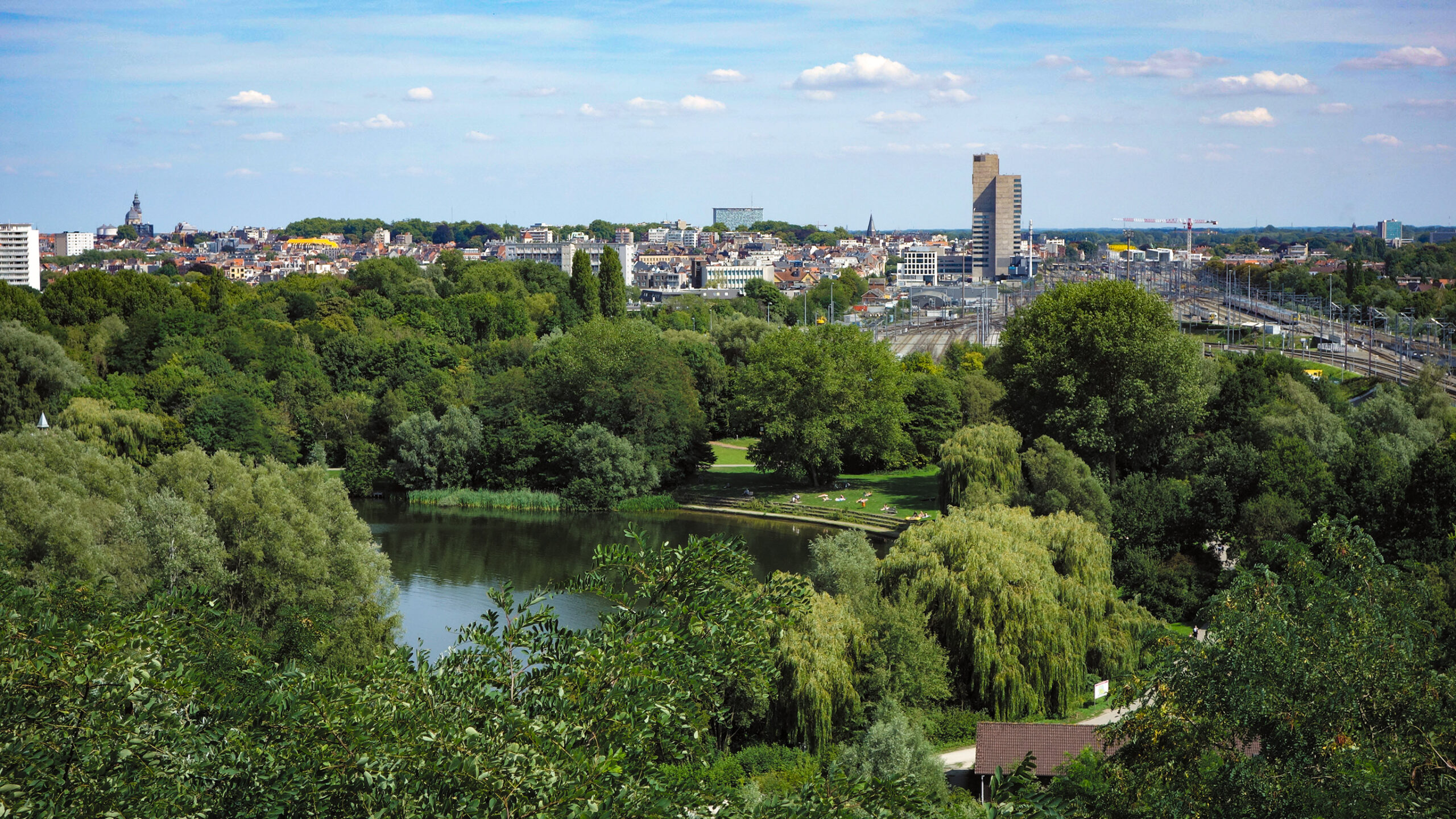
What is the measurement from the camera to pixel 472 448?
3394 cm

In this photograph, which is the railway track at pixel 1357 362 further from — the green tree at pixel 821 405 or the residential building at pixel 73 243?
the residential building at pixel 73 243

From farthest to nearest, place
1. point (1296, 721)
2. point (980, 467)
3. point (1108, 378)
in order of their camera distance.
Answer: point (1108, 378), point (980, 467), point (1296, 721)

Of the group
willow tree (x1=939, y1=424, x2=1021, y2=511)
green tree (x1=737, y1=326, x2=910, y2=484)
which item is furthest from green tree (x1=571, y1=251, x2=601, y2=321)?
willow tree (x1=939, y1=424, x2=1021, y2=511)

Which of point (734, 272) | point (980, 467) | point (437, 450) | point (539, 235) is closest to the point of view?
point (980, 467)

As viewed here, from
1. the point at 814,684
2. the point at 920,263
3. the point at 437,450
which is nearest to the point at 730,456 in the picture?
the point at 437,450

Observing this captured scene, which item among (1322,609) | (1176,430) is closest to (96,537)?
(1322,609)

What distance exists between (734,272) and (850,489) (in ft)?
306

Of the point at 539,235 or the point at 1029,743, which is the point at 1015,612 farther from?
the point at 539,235

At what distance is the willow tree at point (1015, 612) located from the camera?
16.7 m

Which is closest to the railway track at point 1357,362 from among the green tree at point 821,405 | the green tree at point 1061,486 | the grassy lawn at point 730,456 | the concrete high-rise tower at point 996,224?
the green tree at point 821,405

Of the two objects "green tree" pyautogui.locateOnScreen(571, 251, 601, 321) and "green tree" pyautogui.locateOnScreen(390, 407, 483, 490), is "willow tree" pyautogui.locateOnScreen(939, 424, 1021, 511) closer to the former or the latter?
"green tree" pyautogui.locateOnScreen(390, 407, 483, 490)

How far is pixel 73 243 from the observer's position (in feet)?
607

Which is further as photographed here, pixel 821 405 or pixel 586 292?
pixel 586 292

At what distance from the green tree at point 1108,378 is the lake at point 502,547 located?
6.47 metres
